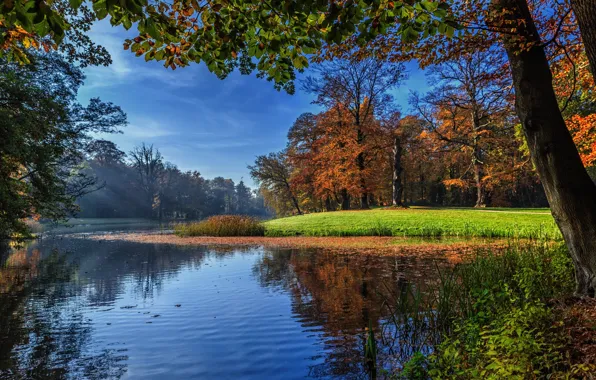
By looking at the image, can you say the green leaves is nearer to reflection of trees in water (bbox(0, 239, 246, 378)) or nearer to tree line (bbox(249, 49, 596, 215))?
reflection of trees in water (bbox(0, 239, 246, 378))

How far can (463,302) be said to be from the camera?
4.48 meters

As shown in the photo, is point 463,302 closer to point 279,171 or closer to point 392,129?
point 392,129

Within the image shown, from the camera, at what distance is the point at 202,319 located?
18.1 feet

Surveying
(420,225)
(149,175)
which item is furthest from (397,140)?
(149,175)

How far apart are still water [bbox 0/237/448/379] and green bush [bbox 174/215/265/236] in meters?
10.1

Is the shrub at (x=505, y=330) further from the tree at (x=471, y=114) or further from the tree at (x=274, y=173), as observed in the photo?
the tree at (x=274, y=173)

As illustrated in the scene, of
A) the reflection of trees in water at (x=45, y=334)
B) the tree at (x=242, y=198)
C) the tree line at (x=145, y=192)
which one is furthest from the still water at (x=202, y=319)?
the tree at (x=242, y=198)

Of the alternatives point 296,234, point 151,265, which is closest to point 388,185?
point 296,234

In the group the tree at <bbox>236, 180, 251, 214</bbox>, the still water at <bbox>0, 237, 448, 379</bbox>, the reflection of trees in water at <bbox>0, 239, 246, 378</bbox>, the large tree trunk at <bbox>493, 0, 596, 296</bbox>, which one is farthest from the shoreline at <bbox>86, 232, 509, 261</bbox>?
the tree at <bbox>236, 180, 251, 214</bbox>

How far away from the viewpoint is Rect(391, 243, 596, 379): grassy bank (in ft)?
7.85

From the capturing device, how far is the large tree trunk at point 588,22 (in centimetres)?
280

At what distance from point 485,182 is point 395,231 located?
60.9ft

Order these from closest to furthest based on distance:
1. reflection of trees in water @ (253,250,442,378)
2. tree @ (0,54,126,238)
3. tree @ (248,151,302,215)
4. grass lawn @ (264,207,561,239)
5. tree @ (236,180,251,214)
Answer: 1. reflection of trees in water @ (253,250,442,378)
2. tree @ (0,54,126,238)
3. grass lawn @ (264,207,561,239)
4. tree @ (248,151,302,215)
5. tree @ (236,180,251,214)

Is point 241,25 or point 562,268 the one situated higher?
point 241,25
